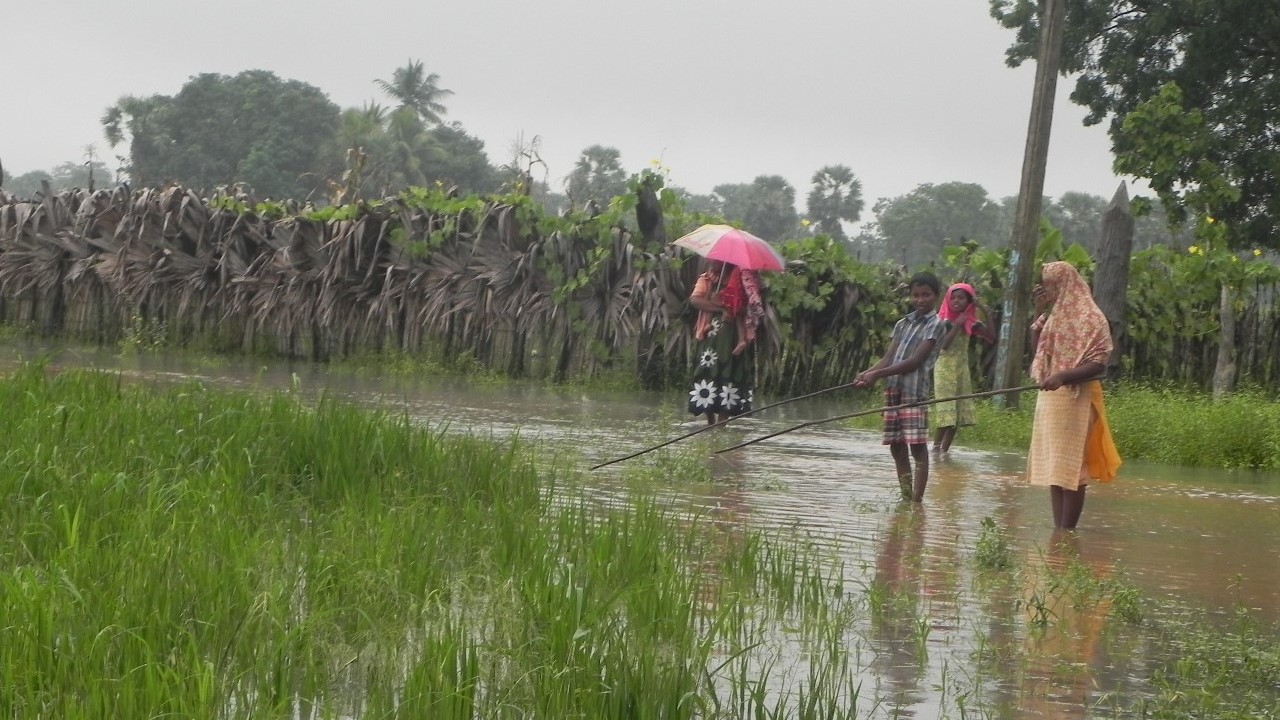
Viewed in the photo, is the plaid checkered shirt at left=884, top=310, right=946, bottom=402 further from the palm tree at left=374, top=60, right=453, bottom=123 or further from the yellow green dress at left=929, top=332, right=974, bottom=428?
the palm tree at left=374, top=60, right=453, bottom=123

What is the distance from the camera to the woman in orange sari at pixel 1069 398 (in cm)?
859

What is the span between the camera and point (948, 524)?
28.0 ft

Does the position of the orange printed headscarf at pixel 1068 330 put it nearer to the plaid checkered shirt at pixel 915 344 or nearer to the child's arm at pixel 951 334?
the plaid checkered shirt at pixel 915 344

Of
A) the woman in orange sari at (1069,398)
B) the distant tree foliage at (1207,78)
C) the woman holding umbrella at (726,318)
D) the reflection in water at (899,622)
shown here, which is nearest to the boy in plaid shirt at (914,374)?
the woman in orange sari at (1069,398)

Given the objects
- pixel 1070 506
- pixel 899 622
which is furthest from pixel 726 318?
pixel 899 622

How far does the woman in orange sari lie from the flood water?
0.95 feet

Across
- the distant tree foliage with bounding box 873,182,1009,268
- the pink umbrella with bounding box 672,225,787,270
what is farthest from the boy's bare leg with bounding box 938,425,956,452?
the distant tree foliage with bounding box 873,182,1009,268

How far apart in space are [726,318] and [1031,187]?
3998 millimetres

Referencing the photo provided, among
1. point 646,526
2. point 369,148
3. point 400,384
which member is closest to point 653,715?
point 646,526

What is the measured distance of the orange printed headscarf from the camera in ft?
28.2

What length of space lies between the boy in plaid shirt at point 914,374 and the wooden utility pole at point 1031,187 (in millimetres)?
6252

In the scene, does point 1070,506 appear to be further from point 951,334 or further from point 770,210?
point 770,210

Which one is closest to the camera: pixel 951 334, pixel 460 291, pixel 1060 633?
pixel 1060 633

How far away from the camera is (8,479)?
5.82 meters
